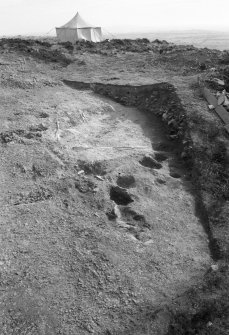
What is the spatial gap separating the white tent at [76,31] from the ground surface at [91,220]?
41.6ft

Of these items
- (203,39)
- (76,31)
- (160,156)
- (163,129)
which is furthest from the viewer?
(203,39)

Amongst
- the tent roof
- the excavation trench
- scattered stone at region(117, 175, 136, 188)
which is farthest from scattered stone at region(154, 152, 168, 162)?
the tent roof

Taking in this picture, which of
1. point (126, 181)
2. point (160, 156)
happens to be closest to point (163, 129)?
point (160, 156)

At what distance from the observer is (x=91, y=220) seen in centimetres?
696

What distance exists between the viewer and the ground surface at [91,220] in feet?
17.1

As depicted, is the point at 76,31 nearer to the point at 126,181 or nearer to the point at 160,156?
the point at 160,156

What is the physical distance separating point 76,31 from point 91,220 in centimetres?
1928

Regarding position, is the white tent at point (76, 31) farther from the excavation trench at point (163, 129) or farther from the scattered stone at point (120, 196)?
the scattered stone at point (120, 196)

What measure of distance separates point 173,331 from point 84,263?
1839 millimetres

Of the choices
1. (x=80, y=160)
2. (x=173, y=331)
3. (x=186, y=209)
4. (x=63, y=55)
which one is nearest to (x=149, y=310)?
(x=173, y=331)

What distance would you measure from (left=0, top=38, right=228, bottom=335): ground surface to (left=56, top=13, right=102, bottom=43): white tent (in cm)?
1268

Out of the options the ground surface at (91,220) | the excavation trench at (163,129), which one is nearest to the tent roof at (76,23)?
the excavation trench at (163,129)

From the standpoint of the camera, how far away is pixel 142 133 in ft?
35.3

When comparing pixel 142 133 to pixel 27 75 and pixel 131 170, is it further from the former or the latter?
pixel 27 75
